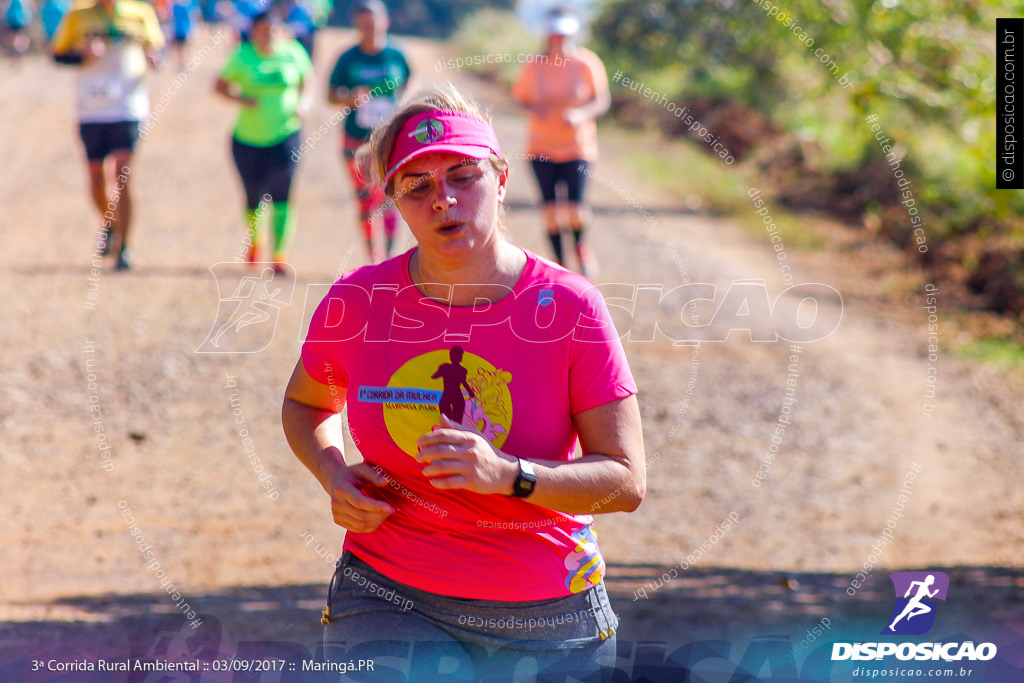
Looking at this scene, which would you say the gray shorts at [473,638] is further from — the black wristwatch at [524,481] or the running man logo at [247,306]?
the running man logo at [247,306]

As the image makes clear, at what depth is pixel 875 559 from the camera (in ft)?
15.1

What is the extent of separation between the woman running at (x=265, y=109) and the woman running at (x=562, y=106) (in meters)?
1.68

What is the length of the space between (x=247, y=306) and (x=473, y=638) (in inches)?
227

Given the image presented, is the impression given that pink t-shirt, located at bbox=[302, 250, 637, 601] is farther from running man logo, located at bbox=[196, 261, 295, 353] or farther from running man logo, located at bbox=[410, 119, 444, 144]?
running man logo, located at bbox=[196, 261, 295, 353]

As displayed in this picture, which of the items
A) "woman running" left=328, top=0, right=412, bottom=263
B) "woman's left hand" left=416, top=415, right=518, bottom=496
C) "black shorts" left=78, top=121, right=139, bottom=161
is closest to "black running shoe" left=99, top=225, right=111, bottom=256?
"black shorts" left=78, top=121, right=139, bottom=161

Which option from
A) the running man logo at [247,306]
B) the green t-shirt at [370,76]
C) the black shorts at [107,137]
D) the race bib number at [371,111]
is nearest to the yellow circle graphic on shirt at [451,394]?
the running man logo at [247,306]

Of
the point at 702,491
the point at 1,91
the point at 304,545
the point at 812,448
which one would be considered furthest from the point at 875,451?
the point at 1,91

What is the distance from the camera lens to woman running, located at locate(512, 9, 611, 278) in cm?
757

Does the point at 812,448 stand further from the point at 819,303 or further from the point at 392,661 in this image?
the point at 392,661

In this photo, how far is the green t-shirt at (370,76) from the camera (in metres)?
7.40

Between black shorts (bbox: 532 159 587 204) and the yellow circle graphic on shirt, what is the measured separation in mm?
5694

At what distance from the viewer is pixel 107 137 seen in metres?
7.28

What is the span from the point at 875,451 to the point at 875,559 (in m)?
1.32

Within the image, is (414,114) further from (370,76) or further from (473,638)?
(370,76)
